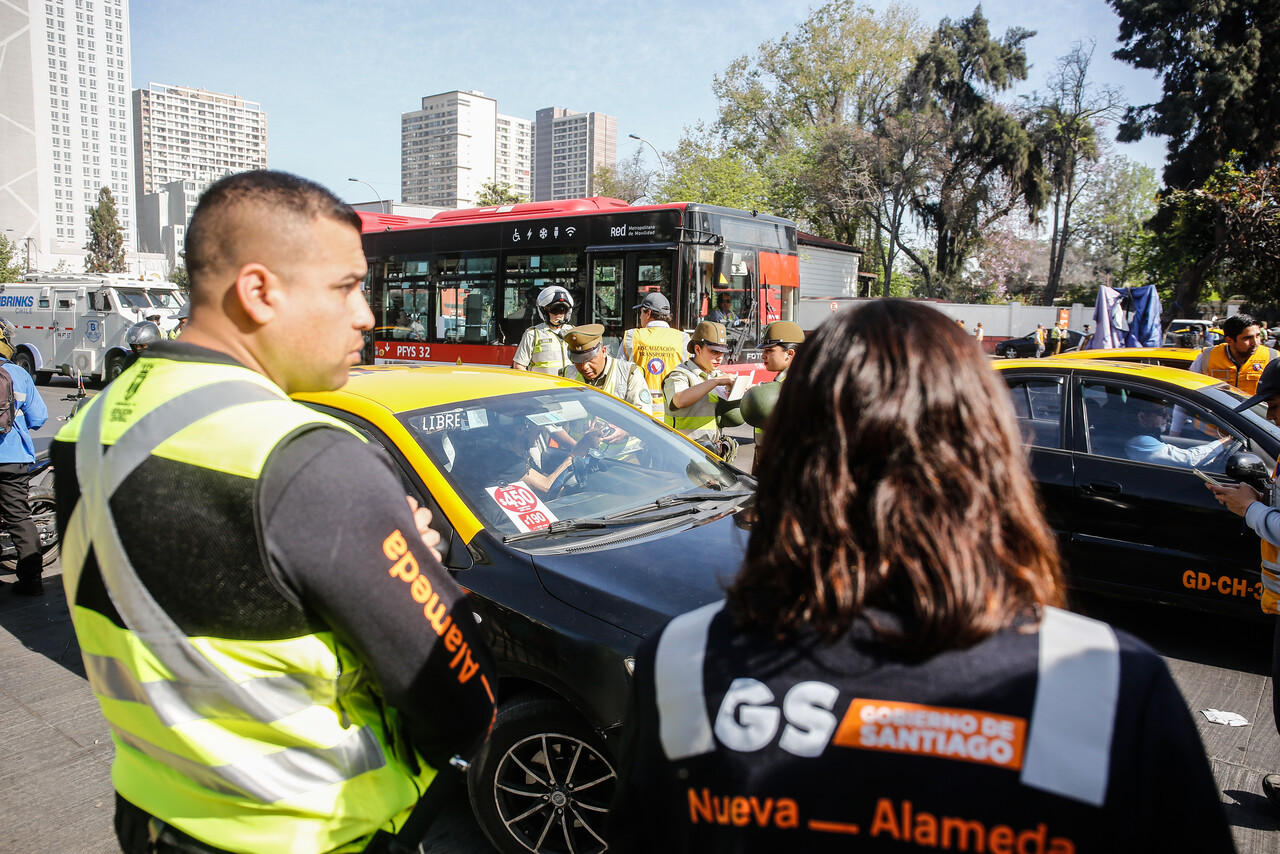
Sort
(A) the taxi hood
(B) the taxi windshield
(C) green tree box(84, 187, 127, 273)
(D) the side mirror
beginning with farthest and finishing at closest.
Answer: (C) green tree box(84, 187, 127, 273) → (D) the side mirror → (B) the taxi windshield → (A) the taxi hood

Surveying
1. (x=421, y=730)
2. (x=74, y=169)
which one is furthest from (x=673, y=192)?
(x=74, y=169)

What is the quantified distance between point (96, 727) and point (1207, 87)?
119 ft

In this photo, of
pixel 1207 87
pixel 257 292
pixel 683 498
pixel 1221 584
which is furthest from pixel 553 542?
pixel 1207 87

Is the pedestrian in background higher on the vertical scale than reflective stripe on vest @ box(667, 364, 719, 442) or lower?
lower

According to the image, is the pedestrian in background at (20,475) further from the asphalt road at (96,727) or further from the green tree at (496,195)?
the green tree at (496,195)

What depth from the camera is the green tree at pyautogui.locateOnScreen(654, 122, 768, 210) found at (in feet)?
112

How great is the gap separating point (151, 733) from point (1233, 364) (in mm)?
9274

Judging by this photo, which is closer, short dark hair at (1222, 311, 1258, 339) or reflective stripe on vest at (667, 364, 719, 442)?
reflective stripe on vest at (667, 364, 719, 442)

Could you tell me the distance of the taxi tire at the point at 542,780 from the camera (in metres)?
2.70

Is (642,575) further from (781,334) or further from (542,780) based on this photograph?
(781,334)

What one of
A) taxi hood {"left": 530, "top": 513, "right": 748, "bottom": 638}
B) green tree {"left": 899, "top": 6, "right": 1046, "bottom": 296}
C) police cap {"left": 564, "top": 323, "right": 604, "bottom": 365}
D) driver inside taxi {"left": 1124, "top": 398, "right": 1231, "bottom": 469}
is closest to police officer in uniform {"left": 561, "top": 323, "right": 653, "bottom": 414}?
police cap {"left": 564, "top": 323, "right": 604, "bottom": 365}

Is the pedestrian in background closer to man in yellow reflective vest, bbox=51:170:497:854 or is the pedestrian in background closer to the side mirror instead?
man in yellow reflective vest, bbox=51:170:497:854

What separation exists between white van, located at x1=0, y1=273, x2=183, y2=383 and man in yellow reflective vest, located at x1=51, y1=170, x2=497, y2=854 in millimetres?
19858

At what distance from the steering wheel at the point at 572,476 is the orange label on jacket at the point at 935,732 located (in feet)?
8.52
